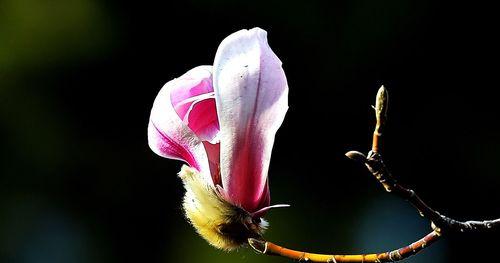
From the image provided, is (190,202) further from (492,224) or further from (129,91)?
(129,91)

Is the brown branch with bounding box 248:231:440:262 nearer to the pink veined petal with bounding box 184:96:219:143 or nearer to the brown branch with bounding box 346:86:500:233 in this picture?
the brown branch with bounding box 346:86:500:233

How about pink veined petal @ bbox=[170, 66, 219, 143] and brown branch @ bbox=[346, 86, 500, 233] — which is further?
pink veined petal @ bbox=[170, 66, 219, 143]

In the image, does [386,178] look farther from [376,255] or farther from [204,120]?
[204,120]

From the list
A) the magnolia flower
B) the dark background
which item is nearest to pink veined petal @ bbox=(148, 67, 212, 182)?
the magnolia flower

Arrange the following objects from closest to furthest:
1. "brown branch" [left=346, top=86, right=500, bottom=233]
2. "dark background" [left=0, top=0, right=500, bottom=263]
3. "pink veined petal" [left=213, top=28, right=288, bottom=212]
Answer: "brown branch" [left=346, top=86, right=500, bottom=233]
"pink veined petal" [left=213, top=28, right=288, bottom=212]
"dark background" [left=0, top=0, right=500, bottom=263]

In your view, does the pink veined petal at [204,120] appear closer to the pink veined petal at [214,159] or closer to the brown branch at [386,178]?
the pink veined petal at [214,159]

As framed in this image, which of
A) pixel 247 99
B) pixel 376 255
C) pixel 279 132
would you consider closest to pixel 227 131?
pixel 247 99

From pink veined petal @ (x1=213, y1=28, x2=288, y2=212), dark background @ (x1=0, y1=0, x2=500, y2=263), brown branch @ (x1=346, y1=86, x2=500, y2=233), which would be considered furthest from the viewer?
dark background @ (x1=0, y1=0, x2=500, y2=263)
